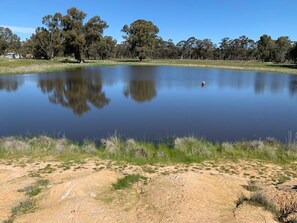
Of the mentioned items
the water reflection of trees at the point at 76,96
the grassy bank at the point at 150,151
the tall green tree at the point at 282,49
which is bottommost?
the grassy bank at the point at 150,151

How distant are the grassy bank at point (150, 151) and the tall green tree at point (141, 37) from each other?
302ft

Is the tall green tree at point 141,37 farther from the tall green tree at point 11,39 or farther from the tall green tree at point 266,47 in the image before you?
the tall green tree at point 11,39

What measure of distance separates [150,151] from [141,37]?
309 ft

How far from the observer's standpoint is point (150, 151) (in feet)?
41.5

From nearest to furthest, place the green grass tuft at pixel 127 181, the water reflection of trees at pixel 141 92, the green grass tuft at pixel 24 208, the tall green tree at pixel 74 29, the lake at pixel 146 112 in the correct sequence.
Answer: the green grass tuft at pixel 24 208 → the green grass tuft at pixel 127 181 → the lake at pixel 146 112 → the water reflection of trees at pixel 141 92 → the tall green tree at pixel 74 29

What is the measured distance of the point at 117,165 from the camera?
37.2ft

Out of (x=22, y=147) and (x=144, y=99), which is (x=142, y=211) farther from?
(x=144, y=99)

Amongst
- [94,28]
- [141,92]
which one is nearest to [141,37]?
[94,28]

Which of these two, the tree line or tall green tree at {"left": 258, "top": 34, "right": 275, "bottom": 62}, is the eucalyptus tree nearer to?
the tree line

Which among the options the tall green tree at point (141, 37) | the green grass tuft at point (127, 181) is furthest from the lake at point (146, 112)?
the tall green tree at point (141, 37)

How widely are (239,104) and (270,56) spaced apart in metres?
106

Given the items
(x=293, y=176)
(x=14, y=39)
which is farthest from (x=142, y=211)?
(x=14, y=39)

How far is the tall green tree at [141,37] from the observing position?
103062mm

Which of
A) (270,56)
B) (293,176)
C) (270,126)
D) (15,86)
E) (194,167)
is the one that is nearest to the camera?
(293,176)
